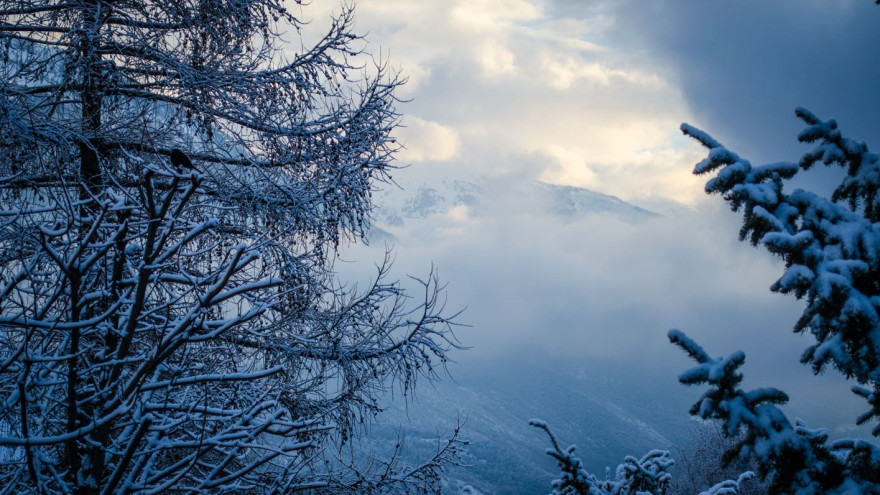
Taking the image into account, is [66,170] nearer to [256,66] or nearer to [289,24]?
[256,66]

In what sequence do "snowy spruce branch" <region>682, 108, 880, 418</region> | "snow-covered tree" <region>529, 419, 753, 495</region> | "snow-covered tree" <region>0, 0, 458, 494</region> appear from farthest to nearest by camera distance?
"snow-covered tree" <region>0, 0, 458, 494</region>, "snow-covered tree" <region>529, 419, 753, 495</region>, "snowy spruce branch" <region>682, 108, 880, 418</region>

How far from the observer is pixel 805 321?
96.0 inches

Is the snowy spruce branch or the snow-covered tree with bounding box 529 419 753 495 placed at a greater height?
the snowy spruce branch

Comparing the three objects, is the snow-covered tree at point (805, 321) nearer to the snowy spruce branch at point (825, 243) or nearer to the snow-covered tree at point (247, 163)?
the snowy spruce branch at point (825, 243)

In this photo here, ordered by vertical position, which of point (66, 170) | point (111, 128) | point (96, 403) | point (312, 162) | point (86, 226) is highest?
point (312, 162)

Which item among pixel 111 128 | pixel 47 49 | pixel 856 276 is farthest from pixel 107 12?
pixel 856 276

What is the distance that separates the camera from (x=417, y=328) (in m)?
4.36

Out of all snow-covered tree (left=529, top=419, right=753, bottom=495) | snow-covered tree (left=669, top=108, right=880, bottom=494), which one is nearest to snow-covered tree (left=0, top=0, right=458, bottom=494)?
snow-covered tree (left=529, top=419, right=753, bottom=495)

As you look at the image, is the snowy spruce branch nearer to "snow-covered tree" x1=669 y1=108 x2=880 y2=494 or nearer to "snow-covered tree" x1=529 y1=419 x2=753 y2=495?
"snow-covered tree" x1=669 y1=108 x2=880 y2=494

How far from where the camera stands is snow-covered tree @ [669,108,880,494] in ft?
7.01

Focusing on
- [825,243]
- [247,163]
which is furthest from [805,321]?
[247,163]

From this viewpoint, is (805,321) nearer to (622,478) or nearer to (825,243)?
(825,243)

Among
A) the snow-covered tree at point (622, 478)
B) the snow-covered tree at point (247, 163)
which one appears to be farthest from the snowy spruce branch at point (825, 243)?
the snow-covered tree at point (247, 163)

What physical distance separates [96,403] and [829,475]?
315 cm
